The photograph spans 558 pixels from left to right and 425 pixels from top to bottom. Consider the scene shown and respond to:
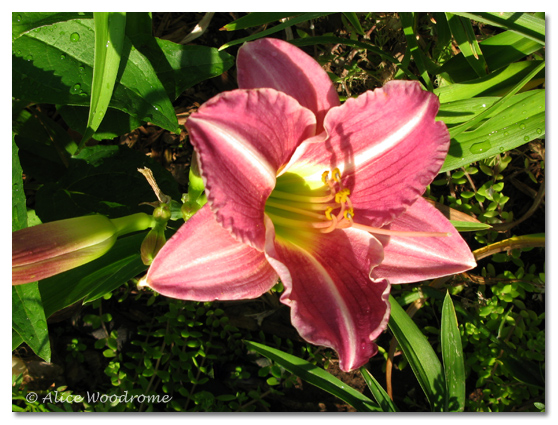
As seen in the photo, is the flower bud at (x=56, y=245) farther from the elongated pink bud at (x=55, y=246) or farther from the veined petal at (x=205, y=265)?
the veined petal at (x=205, y=265)

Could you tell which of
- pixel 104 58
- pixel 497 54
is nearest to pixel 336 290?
pixel 104 58

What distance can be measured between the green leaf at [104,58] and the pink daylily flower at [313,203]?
0.25 metres

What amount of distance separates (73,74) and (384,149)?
0.68 meters

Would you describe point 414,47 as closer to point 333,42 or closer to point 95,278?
point 333,42

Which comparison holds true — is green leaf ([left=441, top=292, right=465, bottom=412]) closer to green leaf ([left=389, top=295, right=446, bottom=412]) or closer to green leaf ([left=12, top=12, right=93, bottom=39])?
green leaf ([left=389, top=295, right=446, bottom=412])

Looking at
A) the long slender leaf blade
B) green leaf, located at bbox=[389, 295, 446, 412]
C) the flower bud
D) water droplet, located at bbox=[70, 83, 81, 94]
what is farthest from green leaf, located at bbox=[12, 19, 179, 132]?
green leaf, located at bbox=[389, 295, 446, 412]

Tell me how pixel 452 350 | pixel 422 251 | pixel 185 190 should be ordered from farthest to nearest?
pixel 185 190 < pixel 452 350 < pixel 422 251

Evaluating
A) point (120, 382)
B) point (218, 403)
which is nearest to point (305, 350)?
point (218, 403)

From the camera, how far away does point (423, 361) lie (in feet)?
3.73

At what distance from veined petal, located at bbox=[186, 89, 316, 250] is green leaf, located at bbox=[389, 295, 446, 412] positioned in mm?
585

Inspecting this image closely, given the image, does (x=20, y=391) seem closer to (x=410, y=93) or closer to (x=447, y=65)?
(x=410, y=93)

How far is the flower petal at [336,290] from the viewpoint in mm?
752

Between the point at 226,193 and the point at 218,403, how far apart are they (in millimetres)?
754

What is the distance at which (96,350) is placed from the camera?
1.26 metres
